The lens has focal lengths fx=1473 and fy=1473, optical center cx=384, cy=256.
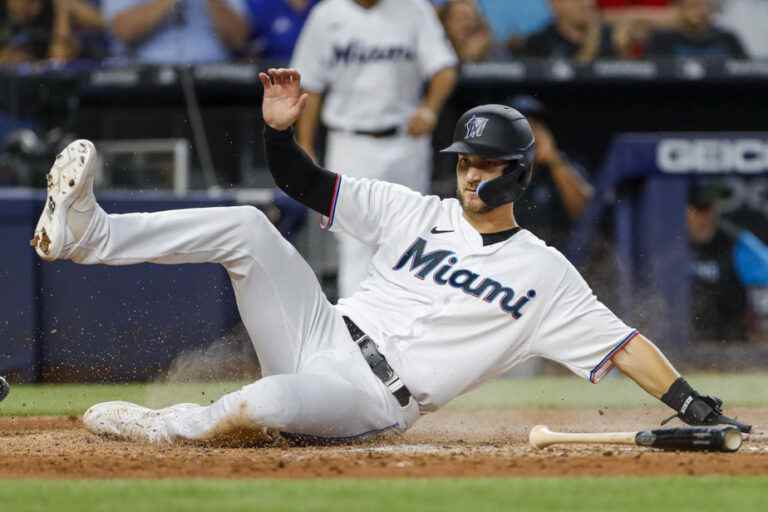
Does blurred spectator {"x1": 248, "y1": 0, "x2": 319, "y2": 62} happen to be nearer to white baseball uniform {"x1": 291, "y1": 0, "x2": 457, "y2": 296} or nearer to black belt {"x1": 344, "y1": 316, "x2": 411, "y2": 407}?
white baseball uniform {"x1": 291, "y1": 0, "x2": 457, "y2": 296}

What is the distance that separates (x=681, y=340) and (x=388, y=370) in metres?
4.04

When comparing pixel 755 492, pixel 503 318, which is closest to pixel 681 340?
pixel 503 318

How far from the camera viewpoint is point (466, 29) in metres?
9.88

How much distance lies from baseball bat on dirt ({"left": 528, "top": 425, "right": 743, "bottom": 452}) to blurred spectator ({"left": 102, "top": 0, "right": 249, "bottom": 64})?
18.4 feet

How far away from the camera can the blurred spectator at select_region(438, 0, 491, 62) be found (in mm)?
9844

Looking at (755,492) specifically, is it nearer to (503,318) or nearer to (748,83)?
(503,318)

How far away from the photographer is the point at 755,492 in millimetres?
3863

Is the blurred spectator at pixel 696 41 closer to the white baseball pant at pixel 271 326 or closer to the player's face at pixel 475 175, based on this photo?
the player's face at pixel 475 175

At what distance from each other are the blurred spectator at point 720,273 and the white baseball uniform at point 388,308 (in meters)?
4.16

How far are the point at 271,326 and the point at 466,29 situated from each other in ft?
17.3

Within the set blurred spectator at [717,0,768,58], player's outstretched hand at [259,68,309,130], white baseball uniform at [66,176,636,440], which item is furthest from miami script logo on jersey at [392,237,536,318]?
blurred spectator at [717,0,768,58]

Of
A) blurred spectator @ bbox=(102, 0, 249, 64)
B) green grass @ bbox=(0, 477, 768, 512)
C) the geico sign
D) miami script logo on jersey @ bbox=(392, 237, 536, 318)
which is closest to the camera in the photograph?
green grass @ bbox=(0, 477, 768, 512)

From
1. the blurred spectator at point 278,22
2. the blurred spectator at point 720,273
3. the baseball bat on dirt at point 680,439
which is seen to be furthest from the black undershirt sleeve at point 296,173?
the blurred spectator at point 278,22

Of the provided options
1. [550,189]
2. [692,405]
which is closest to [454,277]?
[692,405]
